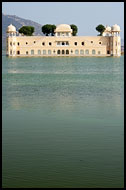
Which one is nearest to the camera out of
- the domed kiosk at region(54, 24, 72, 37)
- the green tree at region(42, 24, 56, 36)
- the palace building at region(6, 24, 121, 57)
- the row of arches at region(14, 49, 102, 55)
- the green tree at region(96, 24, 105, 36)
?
the palace building at region(6, 24, 121, 57)

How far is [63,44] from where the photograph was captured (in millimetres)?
46688

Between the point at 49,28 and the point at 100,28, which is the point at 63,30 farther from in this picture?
the point at 100,28

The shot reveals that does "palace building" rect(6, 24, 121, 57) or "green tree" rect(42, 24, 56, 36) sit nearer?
"palace building" rect(6, 24, 121, 57)

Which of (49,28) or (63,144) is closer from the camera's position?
(63,144)

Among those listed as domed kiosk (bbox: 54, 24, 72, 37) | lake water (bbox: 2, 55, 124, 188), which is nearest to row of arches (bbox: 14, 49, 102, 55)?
domed kiosk (bbox: 54, 24, 72, 37)

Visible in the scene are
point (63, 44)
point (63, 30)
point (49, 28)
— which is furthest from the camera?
point (49, 28)

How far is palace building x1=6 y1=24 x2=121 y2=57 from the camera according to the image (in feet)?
150

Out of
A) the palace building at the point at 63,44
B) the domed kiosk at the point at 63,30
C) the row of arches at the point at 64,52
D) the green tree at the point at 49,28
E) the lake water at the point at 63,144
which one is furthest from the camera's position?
the green tree at the point at 49,28

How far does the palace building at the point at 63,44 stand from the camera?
45.8m

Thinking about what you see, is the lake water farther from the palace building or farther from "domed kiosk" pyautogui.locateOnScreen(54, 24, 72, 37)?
"domed kiosk" pyautogui.locateOnScreen(54, 24, 72, 37)


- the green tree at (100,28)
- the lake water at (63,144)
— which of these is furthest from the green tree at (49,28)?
the lake water at (63,144)

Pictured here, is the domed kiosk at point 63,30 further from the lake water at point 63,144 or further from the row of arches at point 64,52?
the lake water at point 63,144

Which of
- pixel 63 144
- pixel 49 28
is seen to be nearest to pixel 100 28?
pixel 49 28

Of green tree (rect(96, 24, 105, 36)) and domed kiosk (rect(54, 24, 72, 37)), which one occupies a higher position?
green tree (rect(96, 24, 105, 36))
